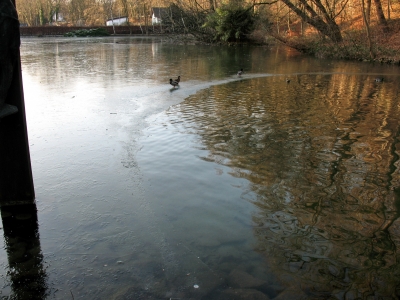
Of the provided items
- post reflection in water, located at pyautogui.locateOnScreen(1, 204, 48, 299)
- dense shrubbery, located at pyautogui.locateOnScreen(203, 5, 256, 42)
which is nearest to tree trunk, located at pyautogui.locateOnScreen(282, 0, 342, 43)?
dense shrubbery, located at pyautogui.locateOnScreen(203, 5, 256, 42)

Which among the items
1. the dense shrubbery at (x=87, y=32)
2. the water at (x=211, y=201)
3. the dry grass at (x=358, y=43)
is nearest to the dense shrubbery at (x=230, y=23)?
the dry grass at (x=358, y=43)

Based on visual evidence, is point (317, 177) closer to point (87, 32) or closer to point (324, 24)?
point (324, 24)

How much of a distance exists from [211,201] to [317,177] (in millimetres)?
2010

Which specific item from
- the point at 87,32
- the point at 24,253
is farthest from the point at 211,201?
the point at 87,32

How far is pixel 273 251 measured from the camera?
14.1ft

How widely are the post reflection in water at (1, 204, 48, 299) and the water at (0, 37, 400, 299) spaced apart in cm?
2

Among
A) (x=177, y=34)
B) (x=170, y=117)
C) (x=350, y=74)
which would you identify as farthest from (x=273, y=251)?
(x=177, y=34)

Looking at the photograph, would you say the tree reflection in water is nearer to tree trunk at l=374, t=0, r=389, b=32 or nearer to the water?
the water

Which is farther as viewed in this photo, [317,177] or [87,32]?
[87,32]

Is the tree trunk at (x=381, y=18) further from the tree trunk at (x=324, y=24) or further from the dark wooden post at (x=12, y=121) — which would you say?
the dark wooden post at (x=12, y=121)

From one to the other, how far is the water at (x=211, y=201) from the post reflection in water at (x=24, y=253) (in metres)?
0.02

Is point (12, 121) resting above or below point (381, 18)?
below

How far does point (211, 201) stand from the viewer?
5.48m

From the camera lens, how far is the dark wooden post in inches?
171
